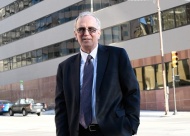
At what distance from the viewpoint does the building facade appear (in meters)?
29.0

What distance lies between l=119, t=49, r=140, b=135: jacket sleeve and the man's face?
29 cm

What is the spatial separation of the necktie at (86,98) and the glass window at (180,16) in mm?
26042

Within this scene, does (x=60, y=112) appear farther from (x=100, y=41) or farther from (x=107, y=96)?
(x=100, y=41)

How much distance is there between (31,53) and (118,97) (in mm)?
43689

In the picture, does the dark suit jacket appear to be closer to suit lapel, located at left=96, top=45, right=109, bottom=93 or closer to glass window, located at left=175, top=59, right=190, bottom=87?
suit lapel, located at left=96, top=45, right=109, bottom=93

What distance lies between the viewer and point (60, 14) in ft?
136

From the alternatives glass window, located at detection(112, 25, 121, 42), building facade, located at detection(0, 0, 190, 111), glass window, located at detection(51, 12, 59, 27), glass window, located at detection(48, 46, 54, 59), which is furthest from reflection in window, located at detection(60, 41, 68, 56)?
glass window, located at detection(112, 25, 121, 42)

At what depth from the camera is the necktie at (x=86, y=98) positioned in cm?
315

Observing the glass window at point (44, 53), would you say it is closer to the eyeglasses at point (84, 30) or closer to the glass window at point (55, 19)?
the glass window at point (55, 19)

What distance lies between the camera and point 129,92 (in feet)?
10.8

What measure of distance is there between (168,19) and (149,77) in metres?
4.91

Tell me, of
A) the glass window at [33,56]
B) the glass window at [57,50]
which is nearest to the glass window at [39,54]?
the glass window at [33,56]

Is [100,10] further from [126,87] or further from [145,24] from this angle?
[126,87]

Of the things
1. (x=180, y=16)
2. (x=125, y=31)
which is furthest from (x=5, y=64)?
(x=180, y=16)
